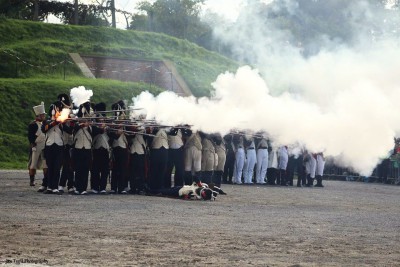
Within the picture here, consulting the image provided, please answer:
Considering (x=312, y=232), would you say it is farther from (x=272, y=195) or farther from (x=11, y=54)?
(x=11, y=54)

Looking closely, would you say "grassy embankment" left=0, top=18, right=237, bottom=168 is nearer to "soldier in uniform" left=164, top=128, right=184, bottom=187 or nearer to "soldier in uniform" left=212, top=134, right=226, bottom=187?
"soldier in uniform" left=212, top=134, right=226, bottom=187

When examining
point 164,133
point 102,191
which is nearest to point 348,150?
point 164,133

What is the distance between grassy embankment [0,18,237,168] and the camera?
41.3 m

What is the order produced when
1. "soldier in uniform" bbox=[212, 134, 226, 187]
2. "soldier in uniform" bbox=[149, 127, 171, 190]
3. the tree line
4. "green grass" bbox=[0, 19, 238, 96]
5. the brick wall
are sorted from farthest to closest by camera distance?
the brick wall < "green grass" bbox=[0, 19, 238, 96] < the tree line < "soldier in uniform" bbox=[212, 134, 226, 187] < "soldier in uniform" bbox=[149, 127, 171, 190]

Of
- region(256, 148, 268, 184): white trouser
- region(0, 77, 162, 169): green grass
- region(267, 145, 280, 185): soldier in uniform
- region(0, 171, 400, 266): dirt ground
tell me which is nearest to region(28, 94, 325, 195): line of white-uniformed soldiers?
region(0, 171, 400, 266): dirt ground

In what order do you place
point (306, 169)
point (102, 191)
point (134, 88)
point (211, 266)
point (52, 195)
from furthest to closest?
1. point (134, 88)
2. point (306, 169)
3. point (102, 191)
4. point (52, 195)
5. point (211, 266)

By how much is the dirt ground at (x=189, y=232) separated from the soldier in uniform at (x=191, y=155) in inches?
84.9

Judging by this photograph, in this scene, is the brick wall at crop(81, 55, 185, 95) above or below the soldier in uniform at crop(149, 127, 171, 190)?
above

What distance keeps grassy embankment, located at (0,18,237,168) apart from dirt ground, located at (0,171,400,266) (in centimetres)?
1896

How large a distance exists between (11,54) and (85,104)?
28669 millimetres

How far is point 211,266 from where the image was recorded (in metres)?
10.1

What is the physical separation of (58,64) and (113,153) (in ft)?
93.5

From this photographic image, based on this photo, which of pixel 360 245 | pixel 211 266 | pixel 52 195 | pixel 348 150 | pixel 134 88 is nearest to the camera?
pixel 211 266

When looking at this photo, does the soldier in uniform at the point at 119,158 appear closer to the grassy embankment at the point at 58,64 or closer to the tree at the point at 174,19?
the grassy embankment at the point at 58,64
